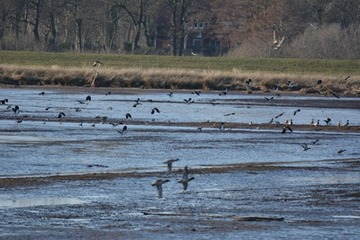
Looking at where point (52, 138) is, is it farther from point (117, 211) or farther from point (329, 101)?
point (329, 101)

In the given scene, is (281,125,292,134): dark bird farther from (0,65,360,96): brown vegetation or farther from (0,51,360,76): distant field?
(0,51,360,76): distant field

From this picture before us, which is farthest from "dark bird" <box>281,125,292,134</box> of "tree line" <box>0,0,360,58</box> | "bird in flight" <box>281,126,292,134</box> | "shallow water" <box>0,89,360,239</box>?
"tree line" <box>0,0,360,58</box>

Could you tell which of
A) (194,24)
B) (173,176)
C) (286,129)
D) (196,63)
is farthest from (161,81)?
(194,24)

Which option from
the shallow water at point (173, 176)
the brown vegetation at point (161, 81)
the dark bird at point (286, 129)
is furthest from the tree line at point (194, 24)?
the dark bird at point (286, 129)

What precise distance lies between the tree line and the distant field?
6672mm

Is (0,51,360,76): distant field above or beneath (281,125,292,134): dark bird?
above

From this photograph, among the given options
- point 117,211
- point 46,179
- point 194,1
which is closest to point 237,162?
point 46,179

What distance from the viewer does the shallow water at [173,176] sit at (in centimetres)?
1569

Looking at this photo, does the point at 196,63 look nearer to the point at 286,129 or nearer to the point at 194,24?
the point at 194,24

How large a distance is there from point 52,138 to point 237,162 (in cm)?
569

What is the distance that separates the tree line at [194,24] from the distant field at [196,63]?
21.9 feet

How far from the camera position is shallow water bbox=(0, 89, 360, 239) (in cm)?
1569

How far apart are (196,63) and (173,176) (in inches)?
2092

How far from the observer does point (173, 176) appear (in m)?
20.9
